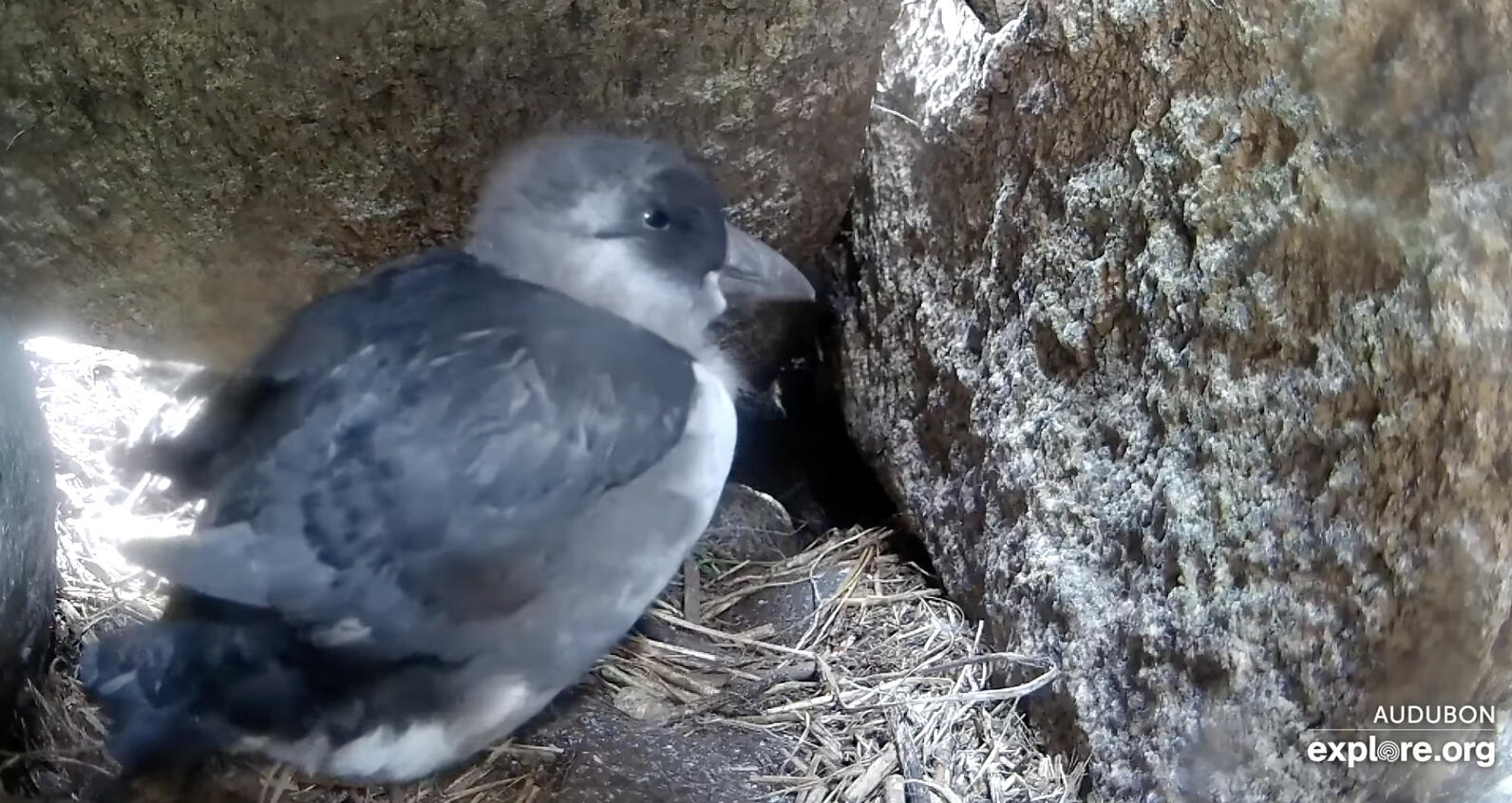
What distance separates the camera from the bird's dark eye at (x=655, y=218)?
1.06 meters

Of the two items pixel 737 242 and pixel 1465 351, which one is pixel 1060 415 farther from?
pixel 1465 351

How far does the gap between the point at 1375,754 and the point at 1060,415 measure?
0.50 metres

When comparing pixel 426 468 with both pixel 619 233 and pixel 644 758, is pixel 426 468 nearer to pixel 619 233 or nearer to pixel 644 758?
pixel 619 233

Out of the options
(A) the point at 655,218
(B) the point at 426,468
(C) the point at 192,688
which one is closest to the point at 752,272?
(A) the point at 655,218

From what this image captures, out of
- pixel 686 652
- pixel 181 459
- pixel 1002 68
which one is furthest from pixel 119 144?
pixel 1002 68

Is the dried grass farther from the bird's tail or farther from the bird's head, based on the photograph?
the bird's head

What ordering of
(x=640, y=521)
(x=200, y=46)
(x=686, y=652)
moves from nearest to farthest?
(x=640, y=521) → (x=200, y=46) → (x=686, y=652)

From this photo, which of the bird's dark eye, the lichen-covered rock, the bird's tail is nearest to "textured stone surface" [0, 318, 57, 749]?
the bird's tail

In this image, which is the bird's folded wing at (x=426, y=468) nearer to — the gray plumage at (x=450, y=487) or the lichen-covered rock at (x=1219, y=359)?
the gray plumage at (x=450, y=487)

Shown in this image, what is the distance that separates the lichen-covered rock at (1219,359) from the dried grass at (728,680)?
8 cm

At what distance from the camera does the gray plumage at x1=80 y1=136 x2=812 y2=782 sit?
84 cm

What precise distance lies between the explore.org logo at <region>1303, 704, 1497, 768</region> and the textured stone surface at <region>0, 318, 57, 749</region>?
121 cm

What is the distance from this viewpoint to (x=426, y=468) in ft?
2.78

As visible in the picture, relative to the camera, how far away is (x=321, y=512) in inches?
33.0
